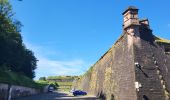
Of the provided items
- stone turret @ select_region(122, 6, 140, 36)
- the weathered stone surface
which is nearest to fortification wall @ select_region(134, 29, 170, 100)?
the weathered stone surface

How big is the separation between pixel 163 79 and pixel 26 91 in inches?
997

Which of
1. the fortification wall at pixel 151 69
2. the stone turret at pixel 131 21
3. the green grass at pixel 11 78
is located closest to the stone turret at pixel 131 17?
the stone turret at pixel 131 21

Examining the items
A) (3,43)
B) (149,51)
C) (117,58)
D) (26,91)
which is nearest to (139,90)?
(149,51)

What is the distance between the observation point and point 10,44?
3669cm

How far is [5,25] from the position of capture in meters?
38.2

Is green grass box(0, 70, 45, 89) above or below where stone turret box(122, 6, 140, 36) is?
Result: below

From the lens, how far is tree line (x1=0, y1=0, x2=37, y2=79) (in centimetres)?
3453

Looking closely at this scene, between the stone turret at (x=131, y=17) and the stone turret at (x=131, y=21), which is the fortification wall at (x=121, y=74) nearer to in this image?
the stone turret at (x=131, y=21)

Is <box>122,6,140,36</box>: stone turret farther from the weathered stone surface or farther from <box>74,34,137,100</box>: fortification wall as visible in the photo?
<box>74,34,137,100</box>: fortification wall

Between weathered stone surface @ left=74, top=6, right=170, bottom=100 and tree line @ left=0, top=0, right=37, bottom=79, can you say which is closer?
weathered stone surface @ left=74, top=6, right=170, bottom=100

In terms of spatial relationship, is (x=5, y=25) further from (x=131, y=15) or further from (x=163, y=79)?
(x=163, y=79)

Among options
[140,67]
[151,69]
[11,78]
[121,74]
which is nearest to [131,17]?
[140,67]

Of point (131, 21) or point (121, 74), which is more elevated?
point (131, 21)

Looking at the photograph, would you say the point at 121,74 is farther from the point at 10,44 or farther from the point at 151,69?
the point at 10,44
